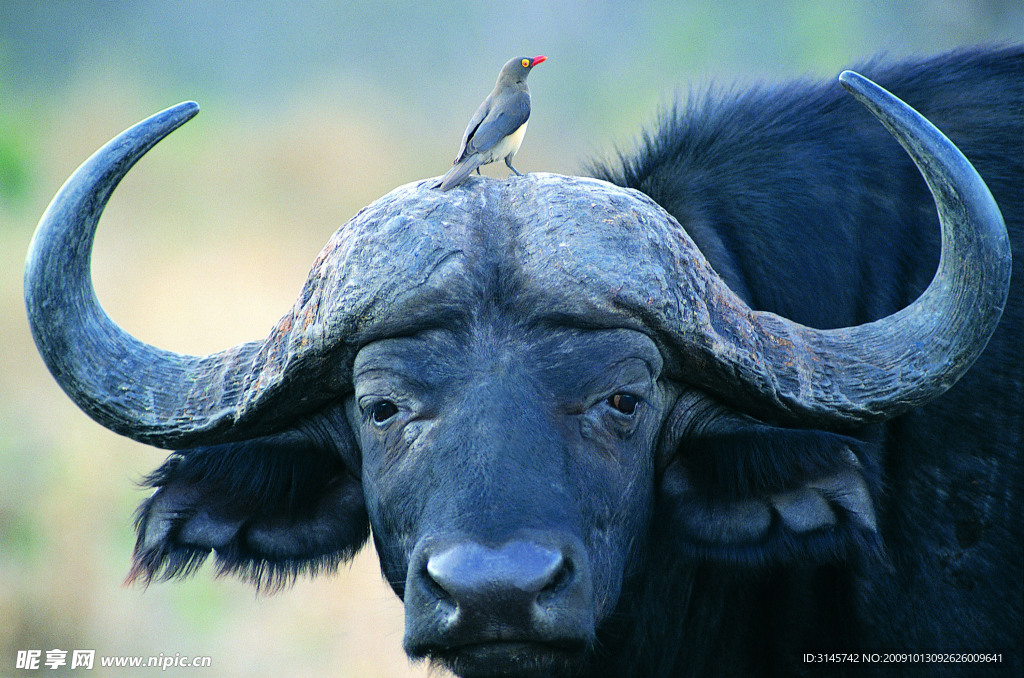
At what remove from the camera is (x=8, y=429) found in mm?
7109

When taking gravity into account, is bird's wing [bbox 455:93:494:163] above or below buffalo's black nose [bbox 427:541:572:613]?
above

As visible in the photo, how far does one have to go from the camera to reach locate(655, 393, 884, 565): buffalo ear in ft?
9.48

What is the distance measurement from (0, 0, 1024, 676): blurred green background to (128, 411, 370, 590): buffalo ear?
7.20 ft

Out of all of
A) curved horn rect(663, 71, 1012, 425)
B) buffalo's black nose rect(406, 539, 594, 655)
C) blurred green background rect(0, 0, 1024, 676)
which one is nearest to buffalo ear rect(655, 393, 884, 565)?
curved horn rect(663, 71, 1012, 425)

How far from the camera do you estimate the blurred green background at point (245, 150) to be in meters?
6.53

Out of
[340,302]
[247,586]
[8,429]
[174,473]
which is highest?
[340,302]

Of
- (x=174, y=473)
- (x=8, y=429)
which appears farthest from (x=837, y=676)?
(x=8, y=429)

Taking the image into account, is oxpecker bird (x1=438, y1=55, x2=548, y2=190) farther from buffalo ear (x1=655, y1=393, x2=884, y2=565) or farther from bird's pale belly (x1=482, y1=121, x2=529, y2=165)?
buffalo ear (x1=655, y1=393, x2=884, y2=565)

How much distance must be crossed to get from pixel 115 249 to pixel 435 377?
286 inches

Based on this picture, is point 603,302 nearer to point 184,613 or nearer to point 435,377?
point 435,377

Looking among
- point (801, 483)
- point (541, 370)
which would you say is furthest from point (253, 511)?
point (801, 483)

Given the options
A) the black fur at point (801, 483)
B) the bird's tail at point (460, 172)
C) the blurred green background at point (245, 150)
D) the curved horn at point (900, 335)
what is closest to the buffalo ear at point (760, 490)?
the black fur at point (801, 483)

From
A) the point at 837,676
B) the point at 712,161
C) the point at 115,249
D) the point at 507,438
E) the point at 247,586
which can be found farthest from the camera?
the point at 115,249

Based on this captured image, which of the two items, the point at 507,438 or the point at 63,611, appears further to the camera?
the point at 63,611
